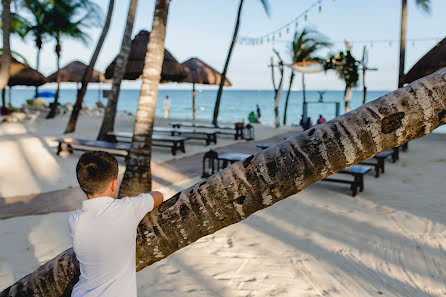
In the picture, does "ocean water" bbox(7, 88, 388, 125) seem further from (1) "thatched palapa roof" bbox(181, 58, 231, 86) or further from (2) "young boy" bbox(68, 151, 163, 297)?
(2) "young boy" bbox(68, 151, 163, 297)

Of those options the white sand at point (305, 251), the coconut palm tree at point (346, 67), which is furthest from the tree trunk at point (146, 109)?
the coconut palm tree at point (346, 67)

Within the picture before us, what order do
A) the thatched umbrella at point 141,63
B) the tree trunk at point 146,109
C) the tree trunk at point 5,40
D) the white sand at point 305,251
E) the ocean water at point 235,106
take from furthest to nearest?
the ocean water at point 235,106 < the thatched umbrella at point 141,63 < the tree trunk at point 5,40 < the tree trunk at point 146,109 < the white sand at point 305,251

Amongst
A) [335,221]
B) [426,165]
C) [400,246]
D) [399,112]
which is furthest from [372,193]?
[399,112]

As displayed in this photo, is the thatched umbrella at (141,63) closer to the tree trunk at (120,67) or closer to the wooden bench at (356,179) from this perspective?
the tree trunk at (120,67)

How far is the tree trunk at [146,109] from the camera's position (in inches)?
245

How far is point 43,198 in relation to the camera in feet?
22.9

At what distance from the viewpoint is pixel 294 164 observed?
4.87 ft

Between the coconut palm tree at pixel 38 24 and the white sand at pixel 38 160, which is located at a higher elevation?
the coconut palm tree at pixel 38 24

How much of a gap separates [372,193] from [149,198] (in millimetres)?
6350

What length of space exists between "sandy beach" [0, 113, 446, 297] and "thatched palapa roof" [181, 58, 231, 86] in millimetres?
12087

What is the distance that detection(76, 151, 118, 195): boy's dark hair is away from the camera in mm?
1675

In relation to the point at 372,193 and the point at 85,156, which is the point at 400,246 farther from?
the point at 85,156

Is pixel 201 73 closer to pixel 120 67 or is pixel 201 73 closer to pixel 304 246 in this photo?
pixel 120 67

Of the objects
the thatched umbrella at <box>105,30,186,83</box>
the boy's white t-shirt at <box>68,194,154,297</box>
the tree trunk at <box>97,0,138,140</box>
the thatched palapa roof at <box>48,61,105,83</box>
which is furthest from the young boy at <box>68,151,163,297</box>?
the thatched palapa roof at <box>48,61,105,83</box>
